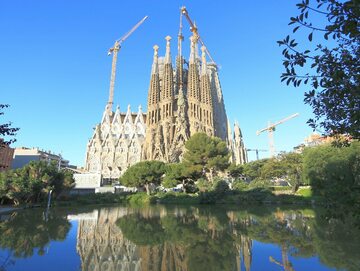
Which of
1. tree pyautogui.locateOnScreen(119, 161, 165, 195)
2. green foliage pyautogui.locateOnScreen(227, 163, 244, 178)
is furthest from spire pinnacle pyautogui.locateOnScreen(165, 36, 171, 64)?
green foliage pyautogui.locateOnScreen(227, 163, 244, 178)

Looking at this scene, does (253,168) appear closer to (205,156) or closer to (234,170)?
(234,170)

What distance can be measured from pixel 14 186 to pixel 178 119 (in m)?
41.9

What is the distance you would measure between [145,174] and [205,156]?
826 centimetres

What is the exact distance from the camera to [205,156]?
36.0m

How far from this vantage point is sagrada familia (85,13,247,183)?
63.0 m

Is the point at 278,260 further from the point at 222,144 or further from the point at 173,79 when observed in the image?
the point at 173,79

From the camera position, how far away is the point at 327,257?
7988 millimetres

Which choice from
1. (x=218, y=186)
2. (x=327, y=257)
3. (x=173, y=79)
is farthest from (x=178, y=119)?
(x=327, y=257)

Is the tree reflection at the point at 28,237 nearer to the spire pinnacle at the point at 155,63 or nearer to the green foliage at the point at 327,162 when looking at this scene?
the green foliage at the point at 327,162

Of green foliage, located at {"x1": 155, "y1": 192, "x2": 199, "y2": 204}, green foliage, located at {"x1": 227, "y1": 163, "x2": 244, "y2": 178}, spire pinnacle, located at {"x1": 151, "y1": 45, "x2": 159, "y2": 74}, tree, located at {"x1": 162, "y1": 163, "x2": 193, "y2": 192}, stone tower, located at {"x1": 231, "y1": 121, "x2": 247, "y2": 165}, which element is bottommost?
green foliage, located at {"x1": 155, "y1": 192, "x2": 199, "y2": 204}

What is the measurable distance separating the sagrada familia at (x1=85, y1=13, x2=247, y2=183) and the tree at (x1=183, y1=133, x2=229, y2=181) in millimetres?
23139

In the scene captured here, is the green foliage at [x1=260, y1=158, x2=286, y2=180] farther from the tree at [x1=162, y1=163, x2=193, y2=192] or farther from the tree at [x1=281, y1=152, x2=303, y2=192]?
the tree at [x1=162, y1=163, x2=193, y2=192]

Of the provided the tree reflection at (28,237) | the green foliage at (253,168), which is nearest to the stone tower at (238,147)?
the green foliage at (253,168)

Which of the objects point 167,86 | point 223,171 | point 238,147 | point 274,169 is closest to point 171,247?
point 223,171
